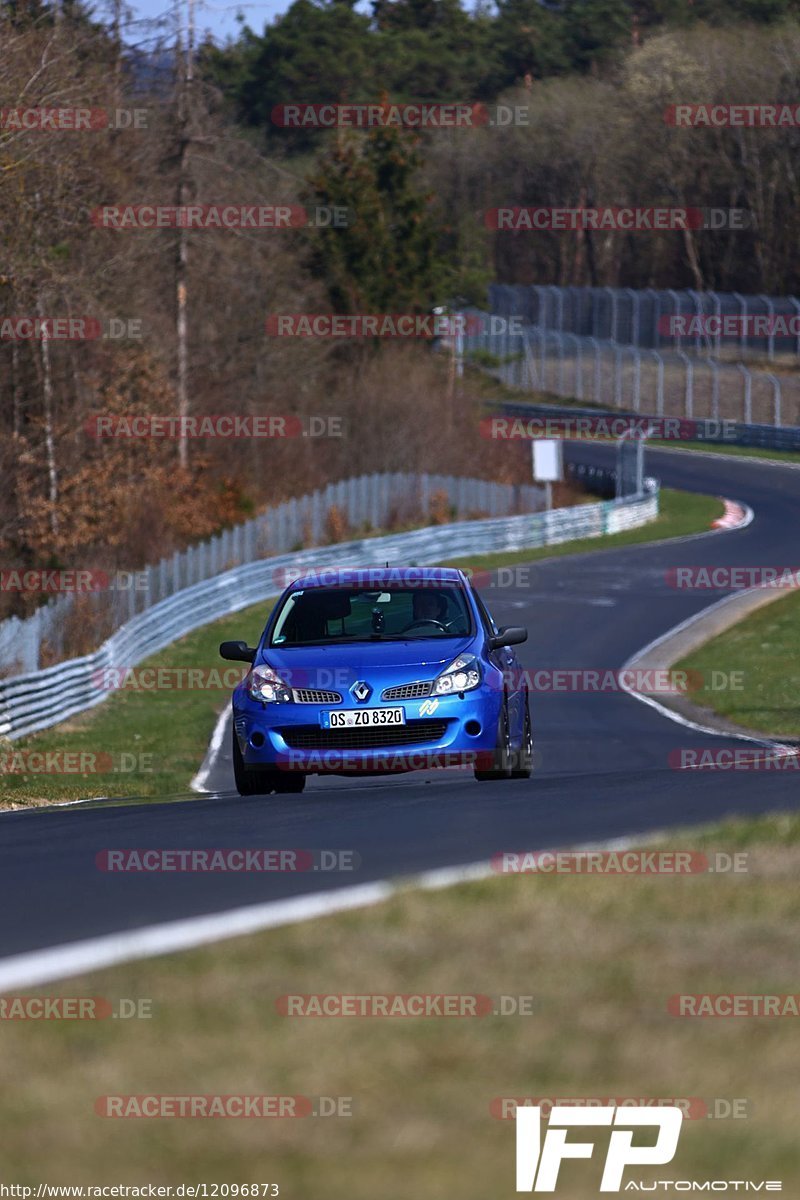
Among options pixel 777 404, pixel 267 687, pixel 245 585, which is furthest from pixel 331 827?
pixel 777 404

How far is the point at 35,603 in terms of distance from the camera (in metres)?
37.4

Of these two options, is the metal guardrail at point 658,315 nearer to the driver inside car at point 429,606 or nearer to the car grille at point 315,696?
the driver inside car at point 429,606

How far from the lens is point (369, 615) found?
13.7 meters

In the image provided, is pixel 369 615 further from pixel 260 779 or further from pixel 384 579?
pixel 260 779

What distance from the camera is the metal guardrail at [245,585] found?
2320 cm

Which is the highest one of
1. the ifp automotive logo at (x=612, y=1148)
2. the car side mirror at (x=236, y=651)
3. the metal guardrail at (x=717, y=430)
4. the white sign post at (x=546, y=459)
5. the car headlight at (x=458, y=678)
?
the ifp automotive logo at (x=612, y=1148)

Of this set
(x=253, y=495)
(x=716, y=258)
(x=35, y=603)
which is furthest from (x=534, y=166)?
(x=35, y=603)

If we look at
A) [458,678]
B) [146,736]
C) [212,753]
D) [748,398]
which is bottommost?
[146,736]

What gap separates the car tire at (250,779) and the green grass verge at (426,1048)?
5.87 m

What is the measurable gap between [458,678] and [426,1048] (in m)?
7.47

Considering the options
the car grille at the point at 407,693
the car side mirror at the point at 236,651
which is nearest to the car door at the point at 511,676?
the car grille at the point at 407,693

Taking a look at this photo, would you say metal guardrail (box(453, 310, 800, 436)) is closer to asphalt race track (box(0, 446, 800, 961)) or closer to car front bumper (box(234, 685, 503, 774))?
asphalt race track (box(0, 446, 800, 961))

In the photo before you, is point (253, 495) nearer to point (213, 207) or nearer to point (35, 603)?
point (213, 207)

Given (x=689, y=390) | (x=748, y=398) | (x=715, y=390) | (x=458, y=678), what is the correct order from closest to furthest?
(x=458, y=678)
(x=748, y=398)
(x=715, y=390)
(x=689, y=390)
